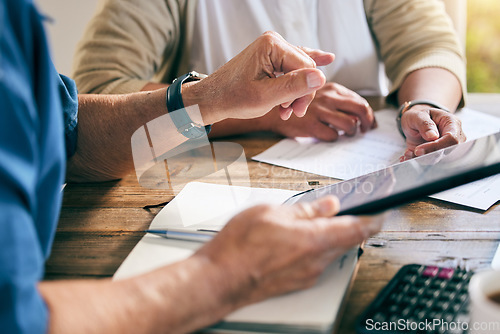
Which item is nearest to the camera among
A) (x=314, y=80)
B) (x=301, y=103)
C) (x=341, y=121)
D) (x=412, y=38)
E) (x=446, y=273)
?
(x=446, y=273)

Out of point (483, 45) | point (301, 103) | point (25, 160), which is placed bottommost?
point (483, 45)

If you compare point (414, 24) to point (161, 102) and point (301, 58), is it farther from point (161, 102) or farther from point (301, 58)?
point (161, 102)

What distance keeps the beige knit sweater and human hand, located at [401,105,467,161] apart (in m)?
0.24

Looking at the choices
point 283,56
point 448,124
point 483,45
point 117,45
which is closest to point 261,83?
point 283,56

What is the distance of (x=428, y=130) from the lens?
798 millimetres

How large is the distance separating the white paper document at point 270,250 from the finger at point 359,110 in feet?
1.12

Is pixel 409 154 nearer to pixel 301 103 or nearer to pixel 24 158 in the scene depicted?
pixel 301 103

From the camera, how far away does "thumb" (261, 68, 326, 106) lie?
680 mm

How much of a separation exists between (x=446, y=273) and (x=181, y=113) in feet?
1.65

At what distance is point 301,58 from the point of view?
2.40 feet

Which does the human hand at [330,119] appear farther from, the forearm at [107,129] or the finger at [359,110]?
the forearm at [107,129]

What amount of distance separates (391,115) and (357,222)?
0.70 m

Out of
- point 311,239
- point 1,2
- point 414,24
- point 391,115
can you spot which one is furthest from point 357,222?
point 414,24

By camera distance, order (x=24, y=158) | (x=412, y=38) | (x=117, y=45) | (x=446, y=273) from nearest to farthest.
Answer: (x=24, y=158), (x=446, y=273), (x=117, y=45), (x=412, y=38)
